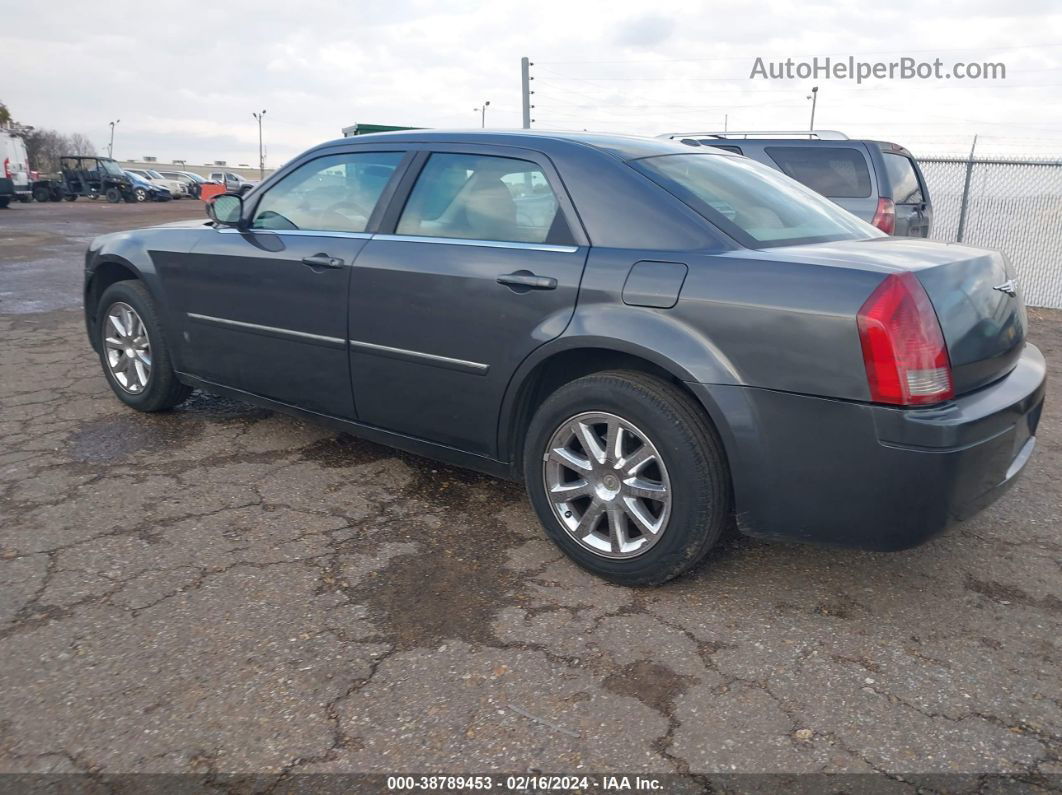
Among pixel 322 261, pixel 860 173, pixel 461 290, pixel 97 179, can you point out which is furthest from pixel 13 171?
pixel 461 290

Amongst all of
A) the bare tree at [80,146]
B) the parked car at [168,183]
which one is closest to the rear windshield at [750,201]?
the parked car at [168,183]

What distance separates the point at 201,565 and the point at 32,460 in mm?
1606

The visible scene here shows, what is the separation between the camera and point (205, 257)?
4.29 metres

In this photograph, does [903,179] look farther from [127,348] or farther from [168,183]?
[168,183]

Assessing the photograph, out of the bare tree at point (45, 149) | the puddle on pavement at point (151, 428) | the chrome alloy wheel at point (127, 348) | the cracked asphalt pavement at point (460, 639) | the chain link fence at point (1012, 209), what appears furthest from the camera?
the bare tree at point (45, 149)

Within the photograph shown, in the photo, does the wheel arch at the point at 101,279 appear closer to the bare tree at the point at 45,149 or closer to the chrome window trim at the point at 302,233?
the chrome window trim at the point at 302,233

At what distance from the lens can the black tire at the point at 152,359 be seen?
464 cm

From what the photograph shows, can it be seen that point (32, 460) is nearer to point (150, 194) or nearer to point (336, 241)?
point (336, 241)

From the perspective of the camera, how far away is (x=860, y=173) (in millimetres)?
7918

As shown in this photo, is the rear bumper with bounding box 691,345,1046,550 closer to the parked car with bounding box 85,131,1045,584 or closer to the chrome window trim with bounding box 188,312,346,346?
the parked car with bounding box 85,131,1045,584

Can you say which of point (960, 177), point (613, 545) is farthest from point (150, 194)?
point (613, 545)

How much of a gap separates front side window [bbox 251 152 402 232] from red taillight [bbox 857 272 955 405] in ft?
6.99

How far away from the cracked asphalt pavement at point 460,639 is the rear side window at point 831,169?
→ 4.52 m

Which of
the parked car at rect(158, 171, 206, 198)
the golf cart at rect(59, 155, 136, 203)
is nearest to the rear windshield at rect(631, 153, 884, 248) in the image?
the golf cart at rect(59, 155, 136, 203)
